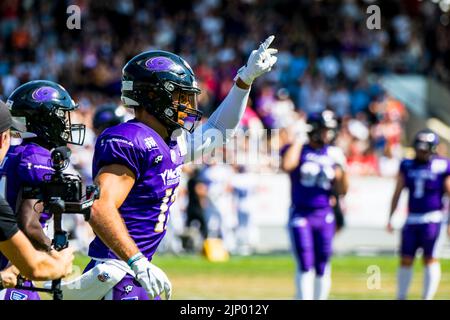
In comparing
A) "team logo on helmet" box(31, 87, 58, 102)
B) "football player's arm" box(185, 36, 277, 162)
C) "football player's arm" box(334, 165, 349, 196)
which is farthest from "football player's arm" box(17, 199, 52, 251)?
"football player's arm" box(334, 165, 349, 196)

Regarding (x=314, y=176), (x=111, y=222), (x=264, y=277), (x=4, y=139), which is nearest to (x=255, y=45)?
(x=264, y=277)

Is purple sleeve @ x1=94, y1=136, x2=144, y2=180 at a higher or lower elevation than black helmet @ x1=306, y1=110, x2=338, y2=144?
lower

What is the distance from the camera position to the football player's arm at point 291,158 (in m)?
10.4

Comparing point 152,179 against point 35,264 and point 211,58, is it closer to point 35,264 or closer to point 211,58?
point 35,264

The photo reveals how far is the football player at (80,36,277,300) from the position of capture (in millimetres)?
4961

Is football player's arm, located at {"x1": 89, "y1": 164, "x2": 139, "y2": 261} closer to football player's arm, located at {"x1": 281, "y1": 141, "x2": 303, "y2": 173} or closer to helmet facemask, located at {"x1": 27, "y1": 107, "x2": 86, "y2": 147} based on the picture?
helmet facemask, located at {"x1": 27, "y1": 107, "x2": 86, "y2": 147}

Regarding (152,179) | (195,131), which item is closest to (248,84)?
(195,131)

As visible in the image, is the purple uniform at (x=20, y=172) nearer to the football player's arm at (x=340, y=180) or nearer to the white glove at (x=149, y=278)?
the white glove at (x=149, y=278)

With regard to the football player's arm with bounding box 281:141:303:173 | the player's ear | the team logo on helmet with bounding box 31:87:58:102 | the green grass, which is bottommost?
the green grass

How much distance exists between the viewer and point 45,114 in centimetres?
557

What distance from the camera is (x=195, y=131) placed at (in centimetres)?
604

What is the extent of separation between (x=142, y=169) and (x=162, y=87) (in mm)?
481

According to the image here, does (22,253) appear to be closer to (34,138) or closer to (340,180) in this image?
(34,138)

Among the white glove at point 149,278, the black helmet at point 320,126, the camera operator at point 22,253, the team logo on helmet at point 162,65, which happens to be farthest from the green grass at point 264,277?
the camera operator at point 22,253
